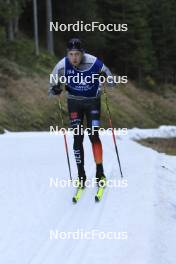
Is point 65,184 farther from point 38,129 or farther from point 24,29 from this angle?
point 24,29

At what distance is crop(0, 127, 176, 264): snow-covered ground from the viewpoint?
227 inches

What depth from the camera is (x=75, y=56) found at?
7910 mm

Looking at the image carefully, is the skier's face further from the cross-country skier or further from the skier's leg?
the skier's leg

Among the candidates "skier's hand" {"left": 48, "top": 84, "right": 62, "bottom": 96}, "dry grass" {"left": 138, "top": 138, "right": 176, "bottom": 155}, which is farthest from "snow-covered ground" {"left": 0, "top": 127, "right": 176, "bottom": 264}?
"dry grass" {"left": 138, "top": 138, "right": 176, "bottom": 155}

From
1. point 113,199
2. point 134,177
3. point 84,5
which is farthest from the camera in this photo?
point 84,5

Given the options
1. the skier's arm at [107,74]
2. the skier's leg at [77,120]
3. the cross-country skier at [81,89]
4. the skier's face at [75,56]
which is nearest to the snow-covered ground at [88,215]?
the skier's leg at [77,120]

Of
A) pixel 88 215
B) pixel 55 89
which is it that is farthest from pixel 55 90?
pixel 88 215

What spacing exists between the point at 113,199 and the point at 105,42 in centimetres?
4120

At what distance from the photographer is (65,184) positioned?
9.19m

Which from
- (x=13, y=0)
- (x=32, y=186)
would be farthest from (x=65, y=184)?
(x=13, y=0)

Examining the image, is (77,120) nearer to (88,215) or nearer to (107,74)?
(107,74)

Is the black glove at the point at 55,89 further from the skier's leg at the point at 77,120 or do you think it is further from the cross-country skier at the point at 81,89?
the skier's leg at the point at 77,120

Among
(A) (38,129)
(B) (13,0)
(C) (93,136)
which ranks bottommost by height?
(A) (38,129)

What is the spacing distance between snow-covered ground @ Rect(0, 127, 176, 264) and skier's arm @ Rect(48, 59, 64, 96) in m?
1.62
